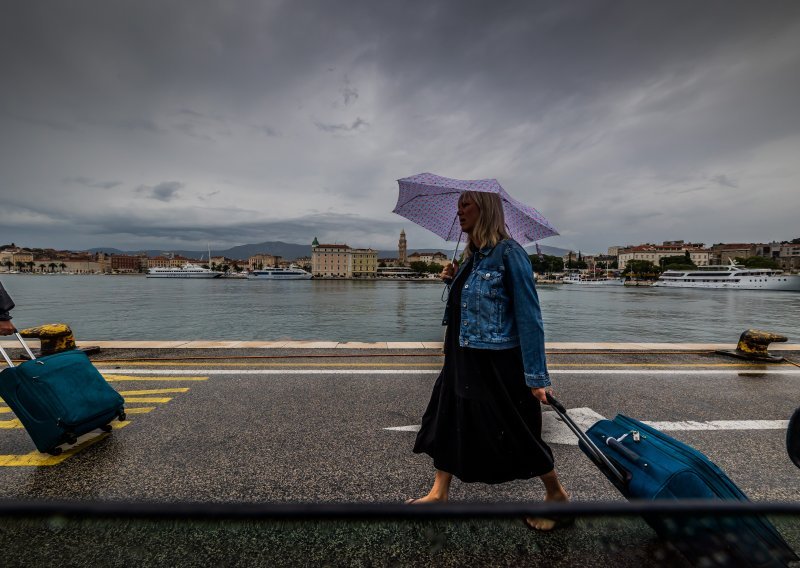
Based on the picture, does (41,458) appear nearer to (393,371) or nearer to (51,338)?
(393,371)

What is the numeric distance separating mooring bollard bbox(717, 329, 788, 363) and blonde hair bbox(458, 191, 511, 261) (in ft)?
22.0

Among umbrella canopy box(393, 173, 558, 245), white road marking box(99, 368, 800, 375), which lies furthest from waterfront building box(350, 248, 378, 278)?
umbrella canopy box(393, 173, 558, 245)

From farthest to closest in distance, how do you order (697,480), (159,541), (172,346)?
1. (172,346)
2. (697,480)
3. (159,541)

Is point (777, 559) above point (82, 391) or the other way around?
above

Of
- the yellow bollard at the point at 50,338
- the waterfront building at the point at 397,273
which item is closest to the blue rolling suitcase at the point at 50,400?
the yellow bollard at the point at 50,338

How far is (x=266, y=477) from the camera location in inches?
113

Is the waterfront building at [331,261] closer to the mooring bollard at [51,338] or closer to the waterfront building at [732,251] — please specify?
the waterfront building at [732,251]

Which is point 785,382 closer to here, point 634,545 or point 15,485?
point 634,545

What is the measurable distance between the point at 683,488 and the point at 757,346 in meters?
6.60

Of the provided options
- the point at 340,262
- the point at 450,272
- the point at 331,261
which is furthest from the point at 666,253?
the point at 450,272

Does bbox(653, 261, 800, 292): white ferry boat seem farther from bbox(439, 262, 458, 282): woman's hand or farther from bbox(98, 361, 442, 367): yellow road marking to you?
bbox(439, 262, 458, 282): woman's hand

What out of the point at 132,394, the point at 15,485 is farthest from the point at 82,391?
the point at 132,394

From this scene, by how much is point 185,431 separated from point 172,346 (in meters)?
4.49

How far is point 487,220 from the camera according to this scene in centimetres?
240
